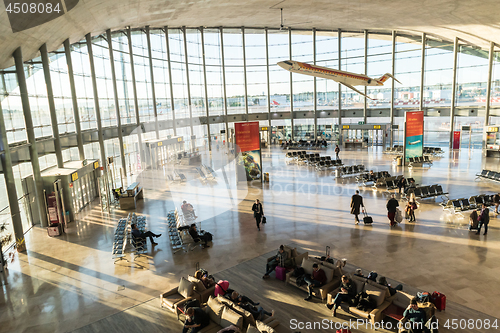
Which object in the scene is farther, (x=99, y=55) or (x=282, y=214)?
(x=99, y=55)

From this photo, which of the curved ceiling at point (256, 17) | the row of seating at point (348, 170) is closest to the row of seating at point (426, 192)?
the row of seating at point (348, 170)

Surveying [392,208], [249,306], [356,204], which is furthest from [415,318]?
[356,204]

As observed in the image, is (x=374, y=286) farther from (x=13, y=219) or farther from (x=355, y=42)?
(x=355, y=42)

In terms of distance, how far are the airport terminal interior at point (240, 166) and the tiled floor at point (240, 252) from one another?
7 cm

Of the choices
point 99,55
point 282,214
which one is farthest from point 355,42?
point 282,214

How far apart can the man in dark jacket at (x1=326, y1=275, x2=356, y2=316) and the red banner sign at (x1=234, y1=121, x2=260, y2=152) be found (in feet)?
43.1

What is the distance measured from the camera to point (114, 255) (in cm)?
975

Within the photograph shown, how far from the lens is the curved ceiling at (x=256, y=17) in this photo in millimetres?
12359

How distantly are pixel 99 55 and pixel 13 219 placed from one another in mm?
14136

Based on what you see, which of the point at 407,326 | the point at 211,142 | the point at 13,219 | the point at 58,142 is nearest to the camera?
the point at 407,326

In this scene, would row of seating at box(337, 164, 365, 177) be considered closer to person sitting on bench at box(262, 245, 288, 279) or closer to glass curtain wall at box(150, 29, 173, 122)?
person sitting on bench at box(262, 245, 288, 279)

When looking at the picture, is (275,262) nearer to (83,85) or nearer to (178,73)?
(83,85)

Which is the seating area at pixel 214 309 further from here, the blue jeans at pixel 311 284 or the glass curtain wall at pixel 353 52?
the glass curtain wall at pixel 353 52

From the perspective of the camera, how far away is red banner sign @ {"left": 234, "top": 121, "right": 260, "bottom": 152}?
19.2 m
